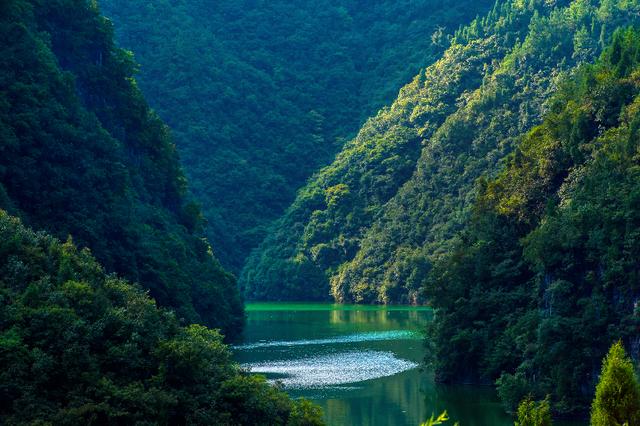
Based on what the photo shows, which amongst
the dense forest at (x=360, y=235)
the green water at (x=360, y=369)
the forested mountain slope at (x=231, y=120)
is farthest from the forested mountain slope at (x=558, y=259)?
the forested mountain slope at (x=231, y=120)

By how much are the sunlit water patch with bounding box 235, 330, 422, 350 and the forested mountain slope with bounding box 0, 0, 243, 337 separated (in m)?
5.20

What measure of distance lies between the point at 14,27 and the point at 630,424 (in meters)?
54.1

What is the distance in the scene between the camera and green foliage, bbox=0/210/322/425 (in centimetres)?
3197

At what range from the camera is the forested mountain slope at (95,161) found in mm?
61156

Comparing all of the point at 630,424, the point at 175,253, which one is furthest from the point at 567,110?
the point at 630,424

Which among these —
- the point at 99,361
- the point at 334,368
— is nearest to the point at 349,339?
the point at 334,368

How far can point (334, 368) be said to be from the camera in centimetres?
6266

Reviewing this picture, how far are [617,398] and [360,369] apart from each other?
138 feet

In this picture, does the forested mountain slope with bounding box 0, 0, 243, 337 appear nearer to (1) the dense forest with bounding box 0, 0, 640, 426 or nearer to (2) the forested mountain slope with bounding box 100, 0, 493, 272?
(1) the dense forest with bounding box 0, 0, 640, 426

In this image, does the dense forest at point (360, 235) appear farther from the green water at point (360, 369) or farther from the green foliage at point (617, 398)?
the green water at point (360, 369)

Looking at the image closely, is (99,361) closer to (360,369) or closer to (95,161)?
(360,369)

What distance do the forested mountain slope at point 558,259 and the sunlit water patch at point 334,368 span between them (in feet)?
15.1

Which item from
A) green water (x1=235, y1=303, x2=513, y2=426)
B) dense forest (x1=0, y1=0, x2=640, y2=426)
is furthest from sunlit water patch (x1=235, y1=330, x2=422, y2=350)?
dense forest (x1=0, y1=0, x2=640, y2=426)

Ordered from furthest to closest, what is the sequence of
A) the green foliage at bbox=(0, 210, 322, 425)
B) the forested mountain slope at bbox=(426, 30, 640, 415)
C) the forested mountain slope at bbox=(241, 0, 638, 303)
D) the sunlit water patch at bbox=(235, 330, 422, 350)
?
the forested mountain slope at bbox=(241, 0, 638, 303)
the sunlit water patch at bbox=(235, 330, 422, 350)
the forested mountain slope at bbox=(426, 30, 640, 415)
the green foliage at bbox=(0, 210, 322, 425)
